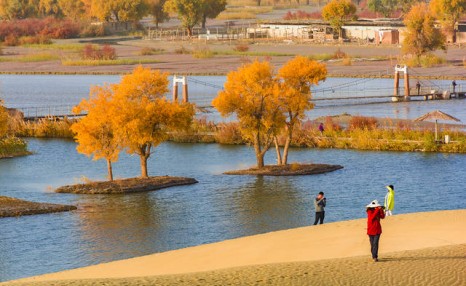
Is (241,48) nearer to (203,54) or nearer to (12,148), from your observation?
(203,54)

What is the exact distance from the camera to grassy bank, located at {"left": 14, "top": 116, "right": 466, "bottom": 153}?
237ft

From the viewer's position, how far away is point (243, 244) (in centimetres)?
3944

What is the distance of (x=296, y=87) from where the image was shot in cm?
6731

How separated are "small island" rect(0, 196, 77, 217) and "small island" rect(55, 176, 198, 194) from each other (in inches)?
194

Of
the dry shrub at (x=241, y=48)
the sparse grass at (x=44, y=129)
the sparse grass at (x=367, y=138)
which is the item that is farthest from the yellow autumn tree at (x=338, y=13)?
the sparse grass at (x=367, y=138)

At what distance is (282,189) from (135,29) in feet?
377

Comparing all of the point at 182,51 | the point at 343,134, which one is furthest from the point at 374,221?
the point at 182,51

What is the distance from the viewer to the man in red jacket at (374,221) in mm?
32844

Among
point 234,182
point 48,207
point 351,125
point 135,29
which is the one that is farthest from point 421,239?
point 135,29

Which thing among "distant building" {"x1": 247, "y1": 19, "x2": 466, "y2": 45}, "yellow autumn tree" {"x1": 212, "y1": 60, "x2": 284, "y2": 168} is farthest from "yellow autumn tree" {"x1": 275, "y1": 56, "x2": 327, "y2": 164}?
"distant building" {"x1": 247, "y1": 19, "x2": 466, "y2": 45}

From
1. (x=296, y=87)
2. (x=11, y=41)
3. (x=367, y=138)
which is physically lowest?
(x=367, y=138)

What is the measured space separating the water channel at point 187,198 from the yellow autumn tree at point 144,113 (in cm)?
303

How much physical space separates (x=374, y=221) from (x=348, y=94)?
72442 mm

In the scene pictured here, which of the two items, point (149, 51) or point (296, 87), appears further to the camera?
point (149, 51)
